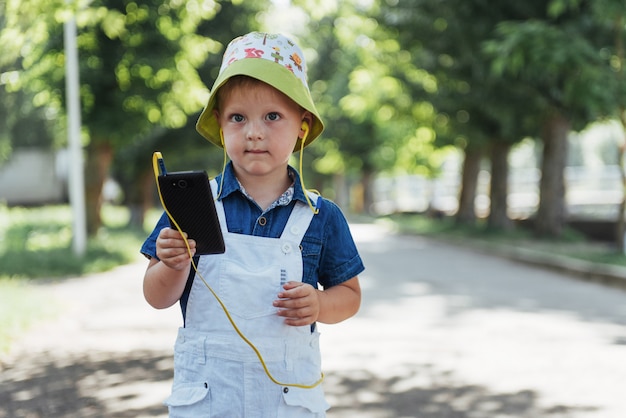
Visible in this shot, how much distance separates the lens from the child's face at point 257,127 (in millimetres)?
2336

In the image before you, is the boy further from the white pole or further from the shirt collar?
the white pole

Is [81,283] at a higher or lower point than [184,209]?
lower

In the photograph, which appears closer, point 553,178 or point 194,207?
point 194,207

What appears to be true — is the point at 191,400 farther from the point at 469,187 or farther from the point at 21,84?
the point at 469,187

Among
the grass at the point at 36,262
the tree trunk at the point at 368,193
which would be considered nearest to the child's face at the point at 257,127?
the grass at the point at 36,262

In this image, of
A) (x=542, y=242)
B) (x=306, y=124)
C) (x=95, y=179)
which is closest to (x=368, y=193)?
→ (x=542, y=242)

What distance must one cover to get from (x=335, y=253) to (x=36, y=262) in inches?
481

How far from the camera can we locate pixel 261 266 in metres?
2.32

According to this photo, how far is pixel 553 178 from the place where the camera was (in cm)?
2014

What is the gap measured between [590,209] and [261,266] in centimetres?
4040

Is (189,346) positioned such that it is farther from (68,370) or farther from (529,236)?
(529,236)

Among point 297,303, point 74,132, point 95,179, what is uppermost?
point 74,132

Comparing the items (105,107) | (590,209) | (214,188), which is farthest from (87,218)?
(590,209)

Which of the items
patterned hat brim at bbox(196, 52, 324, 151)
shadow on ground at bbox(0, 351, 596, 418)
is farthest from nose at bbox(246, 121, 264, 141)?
shadow on ground at bbox(0, 351, 596, 418)
